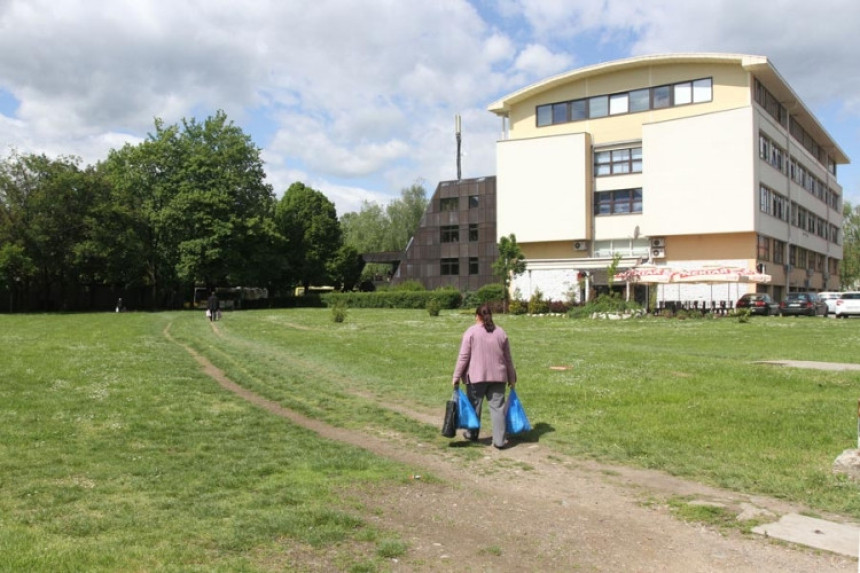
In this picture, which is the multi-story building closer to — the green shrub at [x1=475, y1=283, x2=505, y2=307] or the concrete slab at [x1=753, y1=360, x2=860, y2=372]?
Result: the green shrub at [x1=475, y1=283, x2=505, y2=307]

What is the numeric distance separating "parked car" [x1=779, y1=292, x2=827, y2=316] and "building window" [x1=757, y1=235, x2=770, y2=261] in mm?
6365

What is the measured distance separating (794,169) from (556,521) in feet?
202

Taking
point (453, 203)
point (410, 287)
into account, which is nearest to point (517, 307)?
point (410, 287)

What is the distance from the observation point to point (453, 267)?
6612 cm

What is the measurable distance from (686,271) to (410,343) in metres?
24.4

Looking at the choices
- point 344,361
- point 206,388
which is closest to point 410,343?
point 344,361

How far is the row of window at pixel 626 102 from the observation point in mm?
49906

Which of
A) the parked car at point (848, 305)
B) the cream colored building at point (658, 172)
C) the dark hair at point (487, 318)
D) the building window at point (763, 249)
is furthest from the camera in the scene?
the building window at point (763, 249)

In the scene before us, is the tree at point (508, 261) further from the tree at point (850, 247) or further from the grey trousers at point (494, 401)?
the tree at point (850, 247)

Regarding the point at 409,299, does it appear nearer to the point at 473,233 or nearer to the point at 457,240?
the point at 457,240

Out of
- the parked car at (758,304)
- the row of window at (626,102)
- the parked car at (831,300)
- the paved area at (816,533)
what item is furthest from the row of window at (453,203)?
the paved area at (816,533)

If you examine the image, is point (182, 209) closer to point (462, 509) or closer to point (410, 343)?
point (410, 343)

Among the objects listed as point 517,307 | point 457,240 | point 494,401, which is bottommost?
point 494,401

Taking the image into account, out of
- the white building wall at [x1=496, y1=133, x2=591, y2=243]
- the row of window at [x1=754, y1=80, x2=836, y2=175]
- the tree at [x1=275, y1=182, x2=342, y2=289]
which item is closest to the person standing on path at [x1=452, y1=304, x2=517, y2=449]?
the white building wall at [x1=496, y1=133, x2=591, y2=243]
